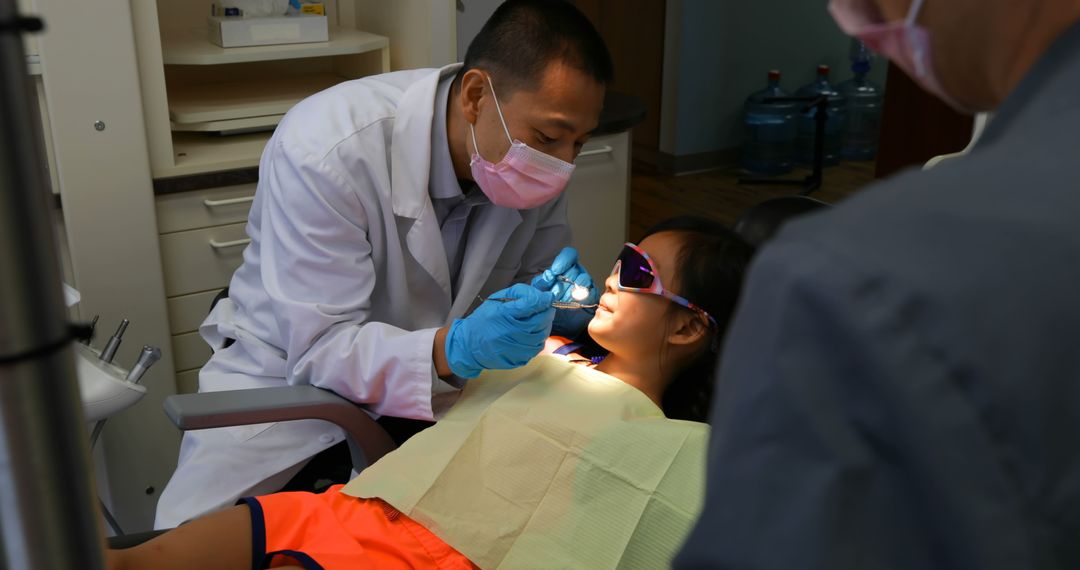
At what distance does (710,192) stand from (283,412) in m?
4.15

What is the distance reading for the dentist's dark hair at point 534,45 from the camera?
5.60ft

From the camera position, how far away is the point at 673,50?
549 cm

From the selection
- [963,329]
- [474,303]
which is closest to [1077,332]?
[963,329]

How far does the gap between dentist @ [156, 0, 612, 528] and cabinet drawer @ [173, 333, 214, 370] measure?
578 mm

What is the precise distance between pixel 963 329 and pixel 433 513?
3.72ft

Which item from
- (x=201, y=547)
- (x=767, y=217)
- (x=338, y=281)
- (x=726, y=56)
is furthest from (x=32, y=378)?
(x=726, y=56)

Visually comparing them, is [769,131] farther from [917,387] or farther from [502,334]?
[917,387]

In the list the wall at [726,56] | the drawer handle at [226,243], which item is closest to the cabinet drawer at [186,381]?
the drawer handle at [226,243]

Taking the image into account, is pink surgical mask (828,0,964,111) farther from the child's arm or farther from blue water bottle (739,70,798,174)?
blue water bottle (739,70,798,174)

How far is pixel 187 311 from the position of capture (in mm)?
2441

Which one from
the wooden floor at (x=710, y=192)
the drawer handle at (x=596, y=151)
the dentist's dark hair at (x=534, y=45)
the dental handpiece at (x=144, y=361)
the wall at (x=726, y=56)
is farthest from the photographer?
the wall at (x=726, y=56)

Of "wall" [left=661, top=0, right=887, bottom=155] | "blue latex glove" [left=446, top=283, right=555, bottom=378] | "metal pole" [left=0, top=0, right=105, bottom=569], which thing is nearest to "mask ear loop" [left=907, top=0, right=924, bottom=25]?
"metal pole" [left=0, top=0, right=105, bottom=569]

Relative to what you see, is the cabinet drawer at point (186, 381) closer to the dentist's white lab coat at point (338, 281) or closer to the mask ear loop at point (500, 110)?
the dentist's white lab coat at point (338, 281)

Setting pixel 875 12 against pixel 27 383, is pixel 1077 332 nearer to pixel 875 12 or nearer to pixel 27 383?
pixel 875 12
